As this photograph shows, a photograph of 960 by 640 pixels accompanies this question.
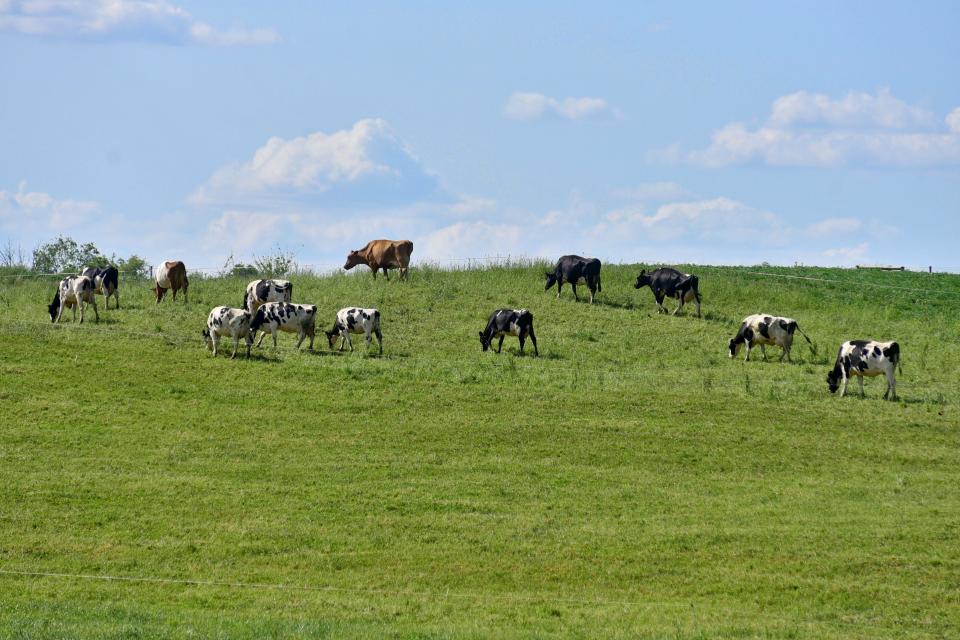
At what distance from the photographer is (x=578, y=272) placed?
51719mm

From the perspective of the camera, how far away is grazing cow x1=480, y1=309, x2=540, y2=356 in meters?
41.2

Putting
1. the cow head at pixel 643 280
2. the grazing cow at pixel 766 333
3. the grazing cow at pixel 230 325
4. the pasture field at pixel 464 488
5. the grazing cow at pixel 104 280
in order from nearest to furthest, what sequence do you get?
the pasture field at pixel 464 488
the grazing cow at pixel 230 325
the grazing cow at pixel 766 333
the grazing cow at pixel 104 280
the cow head at pixel 643 280

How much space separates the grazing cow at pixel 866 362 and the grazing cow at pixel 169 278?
23.2m

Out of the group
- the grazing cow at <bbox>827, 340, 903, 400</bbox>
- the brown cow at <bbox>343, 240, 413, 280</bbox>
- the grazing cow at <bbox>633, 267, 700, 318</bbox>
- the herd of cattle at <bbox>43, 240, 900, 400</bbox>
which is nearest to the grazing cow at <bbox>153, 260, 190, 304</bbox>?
the herd of cattle at <bbox>43, 240, 900, 400</bbox>

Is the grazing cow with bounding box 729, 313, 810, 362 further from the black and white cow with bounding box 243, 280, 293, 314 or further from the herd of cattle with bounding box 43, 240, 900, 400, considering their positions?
the black and white cow with bounding box 243, 280, 293, 314

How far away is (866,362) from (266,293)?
1965 centimetres

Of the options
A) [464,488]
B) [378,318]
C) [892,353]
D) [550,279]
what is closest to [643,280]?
[550,279]

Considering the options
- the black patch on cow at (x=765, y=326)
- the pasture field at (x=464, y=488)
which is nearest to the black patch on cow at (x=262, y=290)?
the pasture field at (x=464, y=488)

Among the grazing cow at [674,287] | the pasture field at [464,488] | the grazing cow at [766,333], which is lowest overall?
the pasture field at [464,488]

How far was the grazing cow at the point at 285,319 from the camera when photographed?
3891 cm

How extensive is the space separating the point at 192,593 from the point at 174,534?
3.50 metres

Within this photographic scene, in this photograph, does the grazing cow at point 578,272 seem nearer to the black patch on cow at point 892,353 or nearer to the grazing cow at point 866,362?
the grazing cow at point 866,362

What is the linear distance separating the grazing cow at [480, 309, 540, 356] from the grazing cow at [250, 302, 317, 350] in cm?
561

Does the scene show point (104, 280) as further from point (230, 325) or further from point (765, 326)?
point (765, 326)
